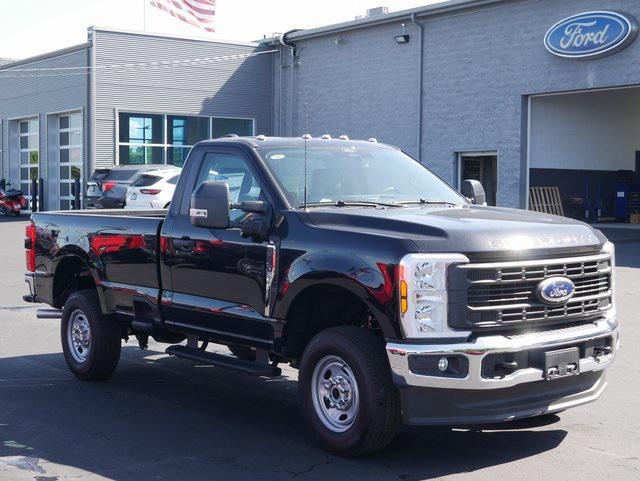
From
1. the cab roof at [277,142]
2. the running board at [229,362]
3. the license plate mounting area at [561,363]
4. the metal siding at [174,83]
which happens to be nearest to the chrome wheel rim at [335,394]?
the running board at [229,362]

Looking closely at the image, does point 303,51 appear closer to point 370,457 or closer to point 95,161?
point 95,161

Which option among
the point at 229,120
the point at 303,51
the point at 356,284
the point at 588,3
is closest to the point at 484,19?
the point at 588,3

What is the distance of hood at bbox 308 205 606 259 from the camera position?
222 inches

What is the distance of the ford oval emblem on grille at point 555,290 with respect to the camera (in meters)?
5.77

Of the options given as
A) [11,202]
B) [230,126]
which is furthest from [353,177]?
[11,202]

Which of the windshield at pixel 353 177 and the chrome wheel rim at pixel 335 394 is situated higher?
the windshield at pixel 353 177

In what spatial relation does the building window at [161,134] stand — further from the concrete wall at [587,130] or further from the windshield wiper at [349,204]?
the windshield wiper at [349,204]

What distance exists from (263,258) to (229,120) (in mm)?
31853

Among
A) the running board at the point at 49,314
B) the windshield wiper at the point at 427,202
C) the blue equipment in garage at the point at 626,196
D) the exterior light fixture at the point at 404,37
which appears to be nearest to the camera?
the windshield wiper at the point at 427,202

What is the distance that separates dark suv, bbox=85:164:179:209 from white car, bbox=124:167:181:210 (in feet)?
8.68

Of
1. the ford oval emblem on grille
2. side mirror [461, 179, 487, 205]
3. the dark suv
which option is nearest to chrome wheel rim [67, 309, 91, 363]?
side mirror [461, 179, 487, 205]

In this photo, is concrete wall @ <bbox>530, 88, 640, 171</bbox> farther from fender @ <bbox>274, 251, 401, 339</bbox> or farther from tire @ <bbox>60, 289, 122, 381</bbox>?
fender @ <bbox>274, 251, 401, 339</bbox>

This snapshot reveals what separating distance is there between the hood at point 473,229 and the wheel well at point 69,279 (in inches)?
122

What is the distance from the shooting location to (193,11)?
116 ft
